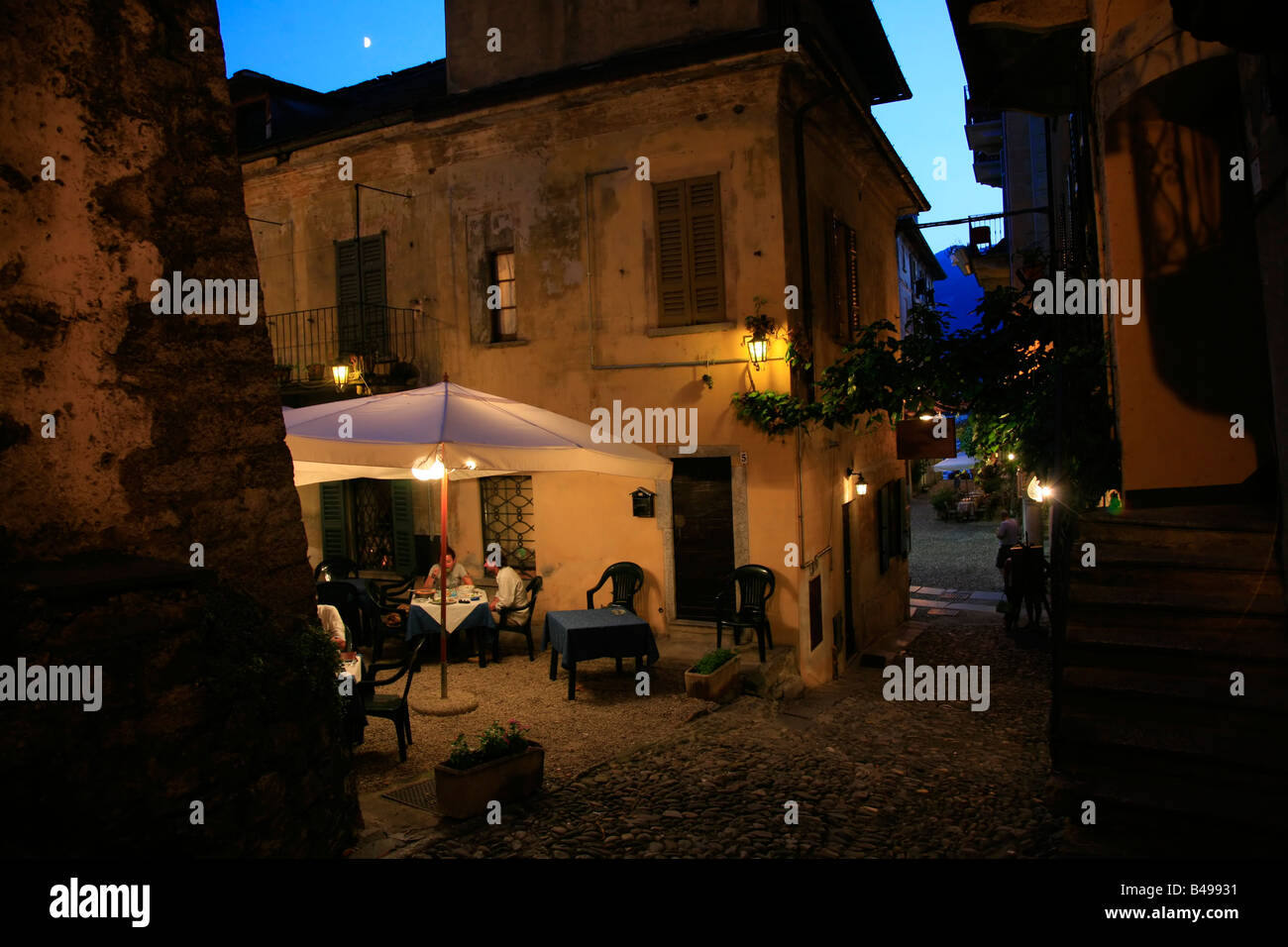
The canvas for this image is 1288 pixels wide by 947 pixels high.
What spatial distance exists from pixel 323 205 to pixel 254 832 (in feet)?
39.8

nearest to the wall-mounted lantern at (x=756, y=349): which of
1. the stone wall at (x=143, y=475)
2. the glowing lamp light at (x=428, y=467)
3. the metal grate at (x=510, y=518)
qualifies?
the metal grate at (x=510, y=518)

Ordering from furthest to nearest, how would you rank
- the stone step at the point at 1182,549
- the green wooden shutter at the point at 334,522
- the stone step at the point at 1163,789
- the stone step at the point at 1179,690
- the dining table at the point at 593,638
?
the green wooden shutter at the point at 334,522 → the dining table at the point at 593,638 → the stone step at the point at 1182,549 → the stone step at the point at 1179,690 → the stone step at the point at 1163,789

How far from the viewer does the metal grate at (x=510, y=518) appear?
40.9ft

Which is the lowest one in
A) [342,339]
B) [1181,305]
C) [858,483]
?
[858,483]

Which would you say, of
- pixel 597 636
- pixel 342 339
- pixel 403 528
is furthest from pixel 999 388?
pixel 342 339

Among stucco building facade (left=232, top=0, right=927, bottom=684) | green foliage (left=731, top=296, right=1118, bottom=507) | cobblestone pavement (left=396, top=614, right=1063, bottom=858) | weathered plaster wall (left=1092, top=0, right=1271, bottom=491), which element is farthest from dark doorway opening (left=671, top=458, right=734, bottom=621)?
weathered plaster wall (left=1092, top=0, right=1271, bottom=491)

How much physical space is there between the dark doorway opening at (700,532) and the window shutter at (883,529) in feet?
17.2

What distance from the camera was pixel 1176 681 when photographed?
448 centimetres

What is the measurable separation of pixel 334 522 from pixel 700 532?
6.62 meters

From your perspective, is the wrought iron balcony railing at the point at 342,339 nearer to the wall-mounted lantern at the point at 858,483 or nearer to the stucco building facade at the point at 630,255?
the stucco building facade at the point at 630,255

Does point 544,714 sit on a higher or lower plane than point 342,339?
lower

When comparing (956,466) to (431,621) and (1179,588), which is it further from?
(1179,588)
